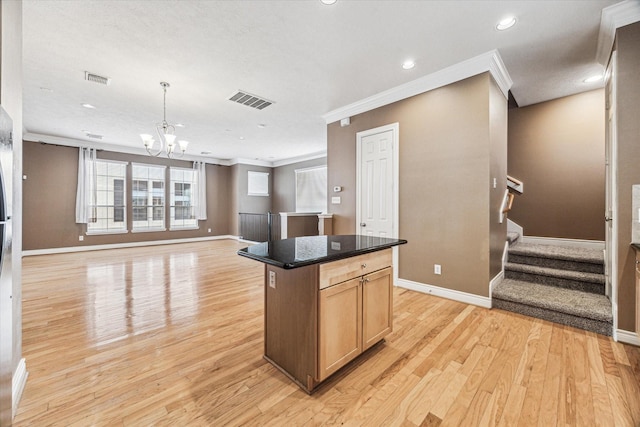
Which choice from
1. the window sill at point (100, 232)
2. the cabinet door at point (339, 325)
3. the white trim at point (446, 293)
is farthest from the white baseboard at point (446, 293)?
the window sill at point (100, 232)

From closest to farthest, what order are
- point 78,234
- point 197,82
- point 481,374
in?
point 481,374, point 197,82, point 78,234

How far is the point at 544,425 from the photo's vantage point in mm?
1493

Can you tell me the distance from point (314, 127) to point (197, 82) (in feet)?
9.02

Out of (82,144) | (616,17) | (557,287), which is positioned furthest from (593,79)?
(82,144)

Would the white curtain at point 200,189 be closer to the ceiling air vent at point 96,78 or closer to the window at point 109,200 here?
the window at point 109,200

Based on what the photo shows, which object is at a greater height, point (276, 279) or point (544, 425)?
point (276, 279)

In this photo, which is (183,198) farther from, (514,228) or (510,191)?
(514,228)

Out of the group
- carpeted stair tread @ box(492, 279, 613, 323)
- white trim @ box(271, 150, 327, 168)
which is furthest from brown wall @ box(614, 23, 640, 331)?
white trim @ box(271, 150, 327, 168)

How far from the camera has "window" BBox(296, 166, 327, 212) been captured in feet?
29.4

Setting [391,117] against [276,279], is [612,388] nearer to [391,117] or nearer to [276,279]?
[276,279]

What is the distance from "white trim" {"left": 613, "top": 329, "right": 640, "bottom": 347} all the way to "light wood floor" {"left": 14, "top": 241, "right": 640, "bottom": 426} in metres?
0.08

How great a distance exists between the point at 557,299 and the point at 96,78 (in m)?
6.34

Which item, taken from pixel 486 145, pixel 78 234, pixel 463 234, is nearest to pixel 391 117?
pixel 486 145

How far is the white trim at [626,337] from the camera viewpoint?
234 cm
